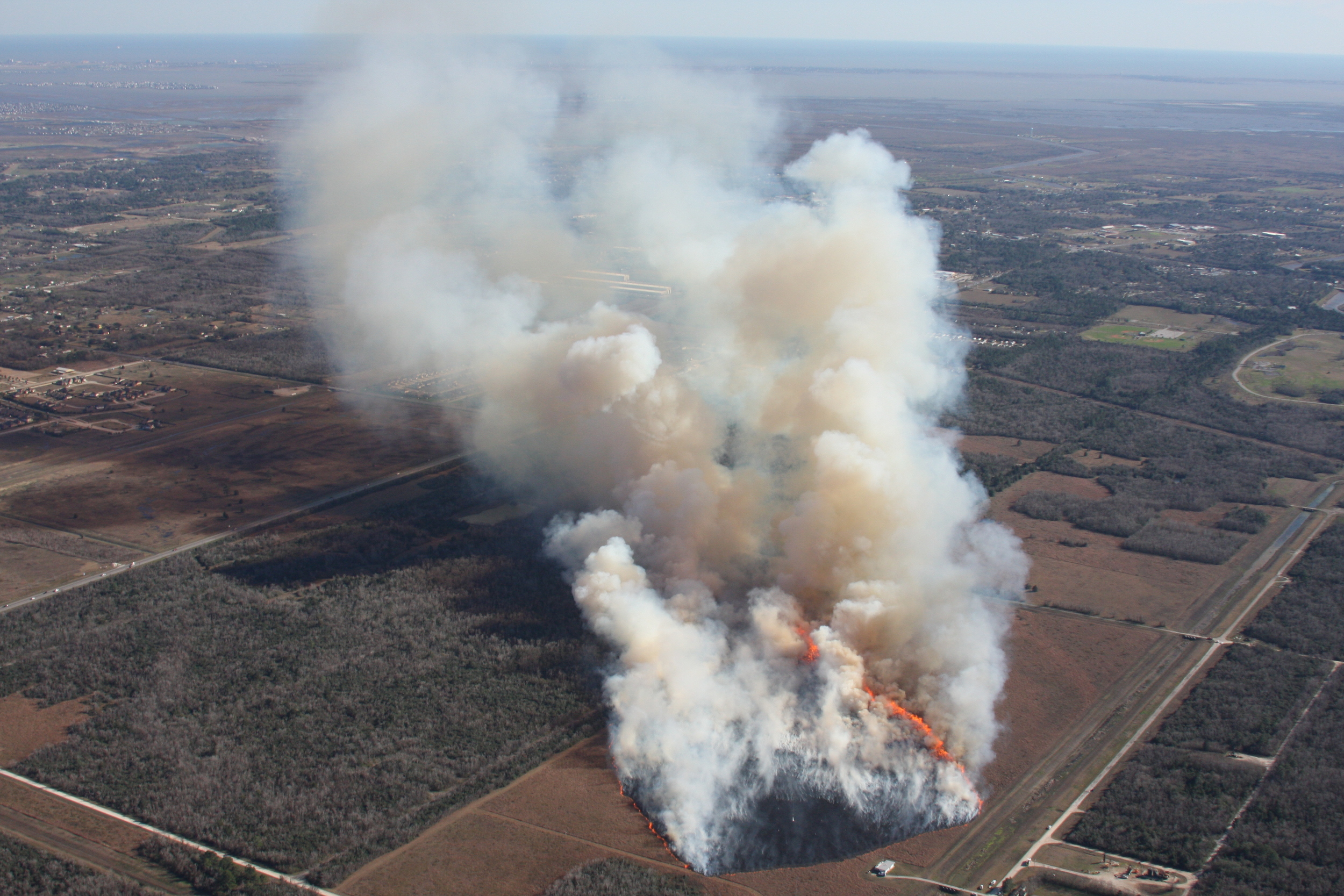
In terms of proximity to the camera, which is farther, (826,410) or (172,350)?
(172,350)

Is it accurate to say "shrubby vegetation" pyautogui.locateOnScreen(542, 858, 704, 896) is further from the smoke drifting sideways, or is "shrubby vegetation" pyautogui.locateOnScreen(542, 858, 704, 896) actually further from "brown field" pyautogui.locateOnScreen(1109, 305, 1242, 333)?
"brown field" pyautogui.locateOnScreen(1109, 305, 1242, 333)

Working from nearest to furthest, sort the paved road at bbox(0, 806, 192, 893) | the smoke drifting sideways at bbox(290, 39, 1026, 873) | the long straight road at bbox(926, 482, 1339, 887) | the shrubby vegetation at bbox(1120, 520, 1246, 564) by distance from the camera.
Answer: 1. the paved road at bbox(0, 806, 192, 893)
2. the long straight road at bbox(926, 482, 1339, 887)
3. the smoke drifting sideways at bbox(290, 39, 1026, 873)
4. the shrubby vegetation at bbox(1120, 520, 1246, 564)

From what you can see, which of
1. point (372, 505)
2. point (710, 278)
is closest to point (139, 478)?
point (372, 505)

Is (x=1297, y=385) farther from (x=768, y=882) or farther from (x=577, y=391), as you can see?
(x=768, y=882)

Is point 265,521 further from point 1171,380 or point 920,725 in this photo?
point 1171,380

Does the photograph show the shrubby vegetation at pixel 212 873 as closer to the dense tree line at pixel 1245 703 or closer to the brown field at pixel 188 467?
the brown field at pixel 188 467

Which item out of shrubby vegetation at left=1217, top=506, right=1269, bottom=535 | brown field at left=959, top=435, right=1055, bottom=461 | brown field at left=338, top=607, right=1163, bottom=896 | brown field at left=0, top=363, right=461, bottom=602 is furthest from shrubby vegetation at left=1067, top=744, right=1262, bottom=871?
brown field at left=0, top=363, right=461, bottom=602
